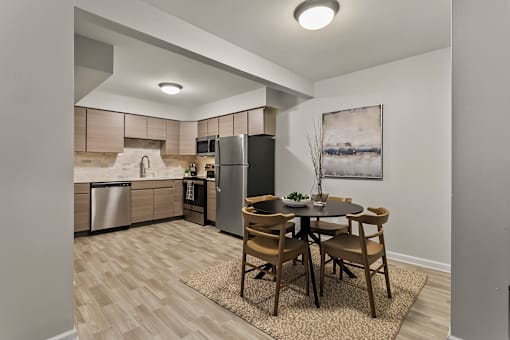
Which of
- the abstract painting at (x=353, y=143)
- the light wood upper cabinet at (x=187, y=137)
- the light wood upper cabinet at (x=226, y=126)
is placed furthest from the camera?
the light wood upper cabinet at (x=187, y=137)

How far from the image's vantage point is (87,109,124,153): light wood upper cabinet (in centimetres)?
434

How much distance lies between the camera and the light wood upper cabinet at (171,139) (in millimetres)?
5414

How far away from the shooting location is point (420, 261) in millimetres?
2951

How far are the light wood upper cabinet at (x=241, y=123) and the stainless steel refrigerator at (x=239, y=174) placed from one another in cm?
32

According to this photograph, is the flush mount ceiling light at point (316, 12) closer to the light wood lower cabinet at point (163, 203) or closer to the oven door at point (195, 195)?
the oven door at point (195, 195)

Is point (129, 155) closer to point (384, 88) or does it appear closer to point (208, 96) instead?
point (208, 96)

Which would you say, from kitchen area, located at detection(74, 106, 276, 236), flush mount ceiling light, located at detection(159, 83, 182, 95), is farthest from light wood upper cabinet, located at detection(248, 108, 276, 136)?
flush mount ceiling light, located at detection(159, 83, 182, 95)

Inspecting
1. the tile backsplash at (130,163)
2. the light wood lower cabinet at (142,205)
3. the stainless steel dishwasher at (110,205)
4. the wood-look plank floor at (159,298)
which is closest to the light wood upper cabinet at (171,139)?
the tile backsplash at (130,163)

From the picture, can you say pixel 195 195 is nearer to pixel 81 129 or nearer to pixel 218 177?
pixel 218 177

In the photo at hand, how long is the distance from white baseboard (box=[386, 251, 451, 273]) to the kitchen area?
210cm

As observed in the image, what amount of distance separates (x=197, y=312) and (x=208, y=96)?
3.83 metres

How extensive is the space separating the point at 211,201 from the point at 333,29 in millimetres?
3536
